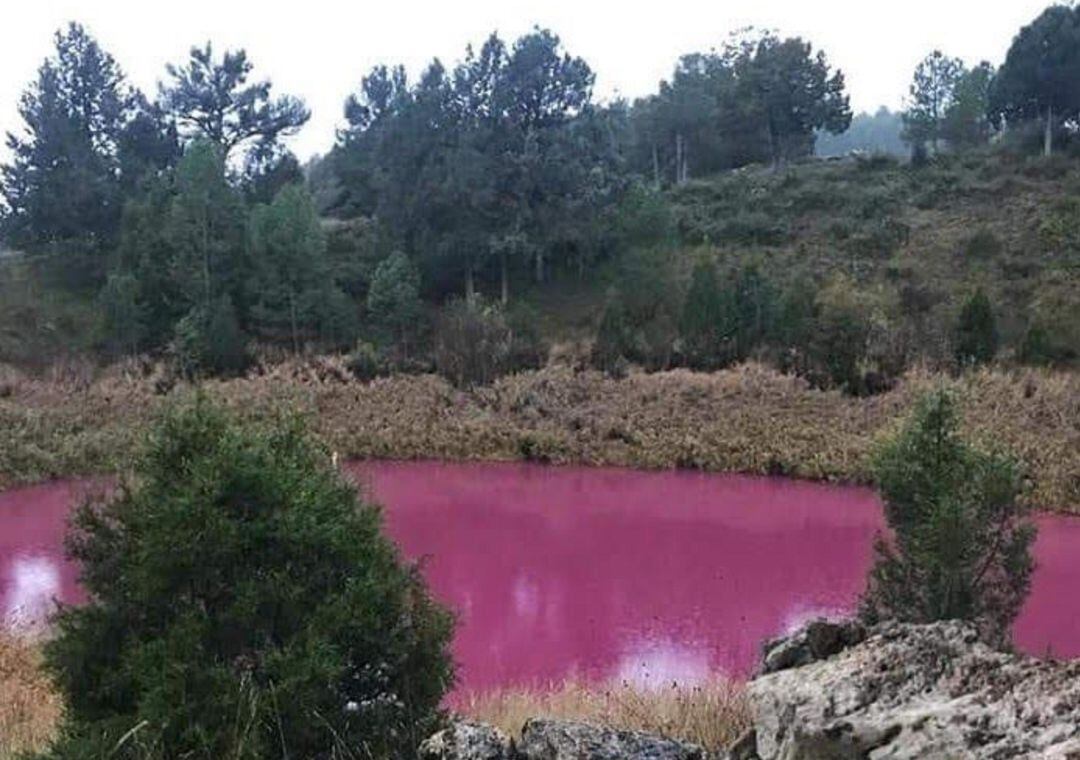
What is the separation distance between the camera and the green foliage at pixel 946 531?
5430 mm

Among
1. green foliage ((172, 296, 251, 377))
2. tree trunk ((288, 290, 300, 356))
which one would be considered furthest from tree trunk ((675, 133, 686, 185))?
green foliage ((172, 296, 251, 377))

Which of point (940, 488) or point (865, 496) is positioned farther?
point (865, 496)

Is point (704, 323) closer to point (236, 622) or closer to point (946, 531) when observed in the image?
point (946, 531)

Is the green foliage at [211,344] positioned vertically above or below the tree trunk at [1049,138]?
below

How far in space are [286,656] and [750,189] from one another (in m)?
26.7

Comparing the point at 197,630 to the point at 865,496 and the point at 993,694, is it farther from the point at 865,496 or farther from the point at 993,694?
the point at 865,496

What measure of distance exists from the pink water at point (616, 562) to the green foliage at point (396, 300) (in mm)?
5310

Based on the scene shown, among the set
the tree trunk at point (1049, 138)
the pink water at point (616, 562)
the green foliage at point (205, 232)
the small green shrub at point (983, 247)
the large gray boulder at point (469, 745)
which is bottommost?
the pink water at point (616, 562)

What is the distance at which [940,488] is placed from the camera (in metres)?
5.64

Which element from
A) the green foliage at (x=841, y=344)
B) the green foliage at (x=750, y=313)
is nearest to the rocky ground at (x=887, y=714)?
the green foliage at (x=841, y=344)

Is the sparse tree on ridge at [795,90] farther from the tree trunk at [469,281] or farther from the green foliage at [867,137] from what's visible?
the green foliage at [867,137]

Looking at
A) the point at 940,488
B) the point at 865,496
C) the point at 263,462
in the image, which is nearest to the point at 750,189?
the point at 865,496

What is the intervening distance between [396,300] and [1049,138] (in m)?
18.6

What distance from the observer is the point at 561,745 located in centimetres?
250
